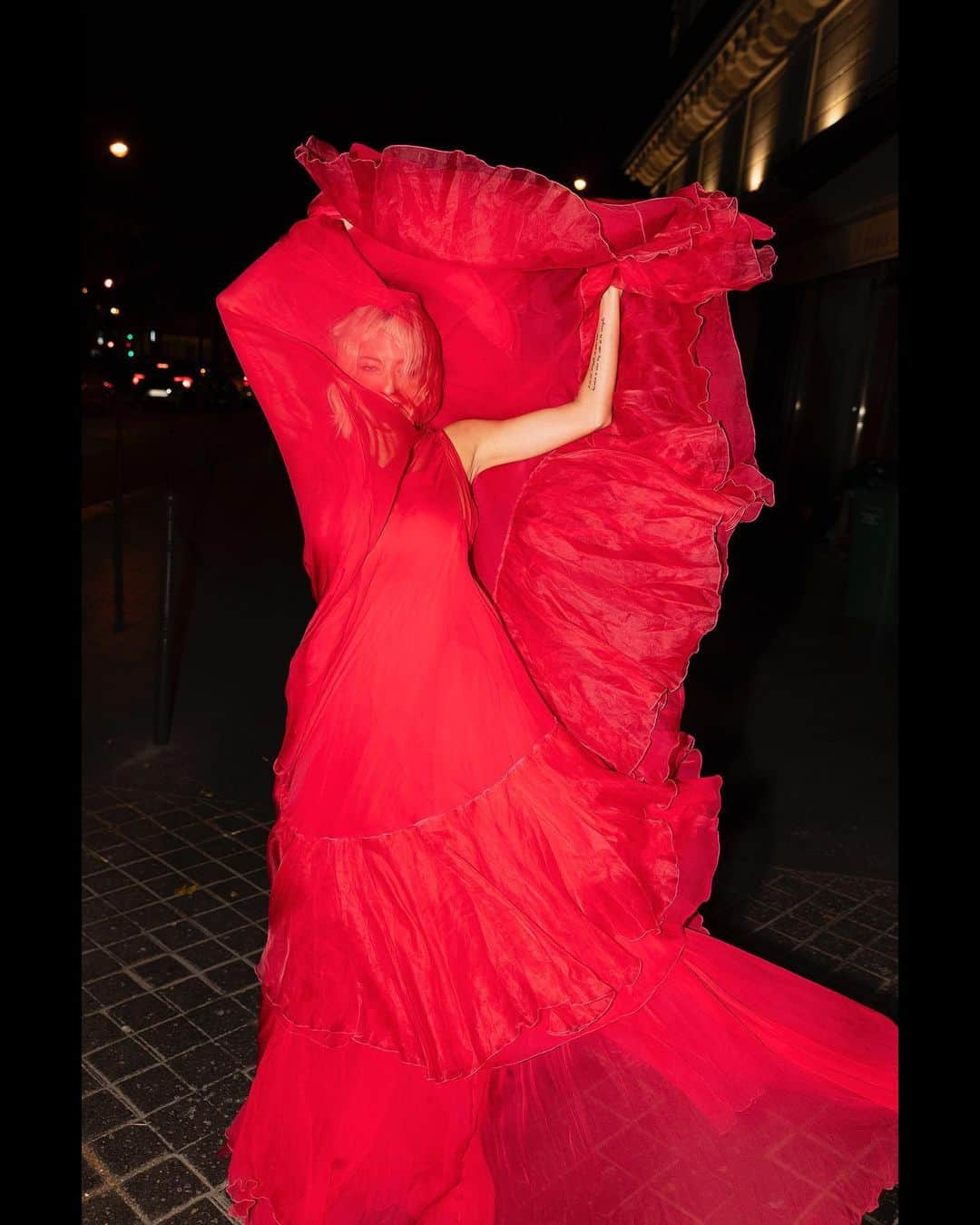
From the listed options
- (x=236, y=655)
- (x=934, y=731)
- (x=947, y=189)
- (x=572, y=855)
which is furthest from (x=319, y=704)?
(x=236, y=655)

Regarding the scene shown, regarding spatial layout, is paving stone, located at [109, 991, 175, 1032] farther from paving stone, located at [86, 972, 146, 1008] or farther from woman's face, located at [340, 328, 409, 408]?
woman's face, located at [340, 328, 409, 408]

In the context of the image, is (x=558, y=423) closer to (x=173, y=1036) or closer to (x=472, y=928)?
(x=472, y=928)

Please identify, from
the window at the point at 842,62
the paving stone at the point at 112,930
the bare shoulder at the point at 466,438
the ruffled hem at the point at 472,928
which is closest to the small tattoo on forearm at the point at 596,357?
the bare shoulder at the point at 466,438

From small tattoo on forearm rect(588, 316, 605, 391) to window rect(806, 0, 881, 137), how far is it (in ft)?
43.6

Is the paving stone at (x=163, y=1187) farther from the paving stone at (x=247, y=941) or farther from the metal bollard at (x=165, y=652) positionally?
the metal bollard at (x=165, y=652)

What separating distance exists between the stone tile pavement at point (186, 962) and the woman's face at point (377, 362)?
2.10 m

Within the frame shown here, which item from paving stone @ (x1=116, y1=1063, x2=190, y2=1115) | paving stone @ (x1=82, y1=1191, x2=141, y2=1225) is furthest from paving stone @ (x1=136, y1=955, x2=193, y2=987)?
paving stone @ (x1=82, y1=1191, x2=141, y2=1225)

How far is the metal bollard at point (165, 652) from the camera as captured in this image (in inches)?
229

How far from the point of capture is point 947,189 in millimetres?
1720

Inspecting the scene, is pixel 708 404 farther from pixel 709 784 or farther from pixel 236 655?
pixel 236 655

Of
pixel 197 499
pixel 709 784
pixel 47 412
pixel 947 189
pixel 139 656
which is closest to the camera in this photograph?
pixel 947 189

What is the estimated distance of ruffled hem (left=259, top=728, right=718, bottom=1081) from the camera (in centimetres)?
230

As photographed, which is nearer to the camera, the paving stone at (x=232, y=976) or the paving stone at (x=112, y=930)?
the paving stone at (x=232, y=976)

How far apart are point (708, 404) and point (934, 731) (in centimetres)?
109
